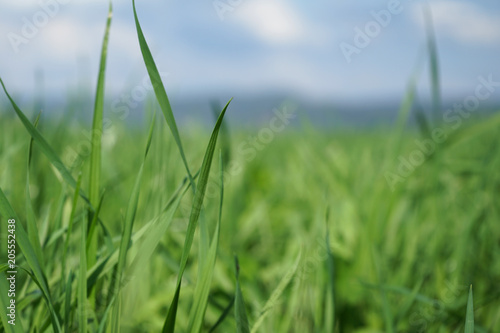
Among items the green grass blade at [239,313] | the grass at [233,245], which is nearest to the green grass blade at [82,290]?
the grass at [233,245]

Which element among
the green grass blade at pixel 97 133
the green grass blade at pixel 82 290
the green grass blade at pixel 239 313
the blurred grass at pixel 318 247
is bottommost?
the blurred grass at pixel 318 247

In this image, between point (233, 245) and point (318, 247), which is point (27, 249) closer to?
point (318, 247)

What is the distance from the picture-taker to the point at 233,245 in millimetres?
920

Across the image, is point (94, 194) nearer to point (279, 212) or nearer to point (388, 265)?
point (388, 265)

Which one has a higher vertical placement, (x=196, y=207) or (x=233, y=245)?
(x=196, y=207)

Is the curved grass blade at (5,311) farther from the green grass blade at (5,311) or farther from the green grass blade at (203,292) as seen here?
the green grass blade at (203,292)

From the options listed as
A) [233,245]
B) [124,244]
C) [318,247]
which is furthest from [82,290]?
[233,245]

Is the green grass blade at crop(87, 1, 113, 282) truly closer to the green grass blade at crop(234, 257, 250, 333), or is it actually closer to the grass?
the grass

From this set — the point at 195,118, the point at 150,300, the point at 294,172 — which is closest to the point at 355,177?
the point at 294,172

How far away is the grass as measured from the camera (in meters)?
0.36

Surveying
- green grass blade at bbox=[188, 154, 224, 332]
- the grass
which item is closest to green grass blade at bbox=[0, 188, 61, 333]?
the grass

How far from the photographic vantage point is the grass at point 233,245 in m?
0.36

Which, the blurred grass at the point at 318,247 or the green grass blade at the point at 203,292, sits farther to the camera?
the blurred grass at the point at 318,247

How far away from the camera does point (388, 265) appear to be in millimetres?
818
